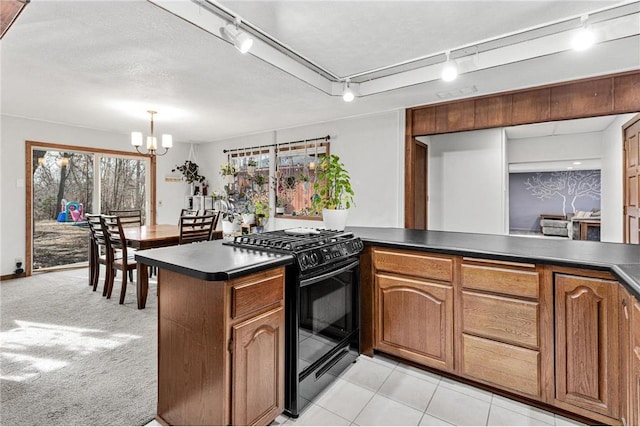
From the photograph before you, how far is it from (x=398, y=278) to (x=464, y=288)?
42cm

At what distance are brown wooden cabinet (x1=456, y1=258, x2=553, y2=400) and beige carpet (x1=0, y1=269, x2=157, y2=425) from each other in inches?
74.8

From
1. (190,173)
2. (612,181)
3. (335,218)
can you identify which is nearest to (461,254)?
(335,218)

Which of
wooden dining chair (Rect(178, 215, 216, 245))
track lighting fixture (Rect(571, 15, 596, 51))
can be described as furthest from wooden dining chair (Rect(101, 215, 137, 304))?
track lighting fixture (Rect(571, 15, 596, 51))

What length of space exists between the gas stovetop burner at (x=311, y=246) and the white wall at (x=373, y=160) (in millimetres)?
2103

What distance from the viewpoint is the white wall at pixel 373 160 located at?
4.15 metres

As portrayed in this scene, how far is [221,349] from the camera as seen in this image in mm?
1324

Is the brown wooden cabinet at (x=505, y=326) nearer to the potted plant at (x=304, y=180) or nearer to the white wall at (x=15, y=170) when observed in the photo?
the potted plant at (x=304, y=180)

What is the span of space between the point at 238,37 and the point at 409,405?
2.42 m

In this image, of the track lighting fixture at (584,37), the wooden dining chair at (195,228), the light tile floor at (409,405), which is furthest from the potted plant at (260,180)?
the track lighting fixture at (584,37)

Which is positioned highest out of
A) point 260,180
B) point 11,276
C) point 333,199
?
point 260,180

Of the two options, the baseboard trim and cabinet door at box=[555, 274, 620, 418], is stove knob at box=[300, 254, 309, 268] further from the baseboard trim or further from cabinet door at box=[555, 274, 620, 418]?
the baseboard trim

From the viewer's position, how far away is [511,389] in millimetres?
1817

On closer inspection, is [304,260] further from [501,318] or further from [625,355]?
[625,355]

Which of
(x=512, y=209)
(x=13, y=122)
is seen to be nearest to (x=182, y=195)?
(x=13, y=122)
